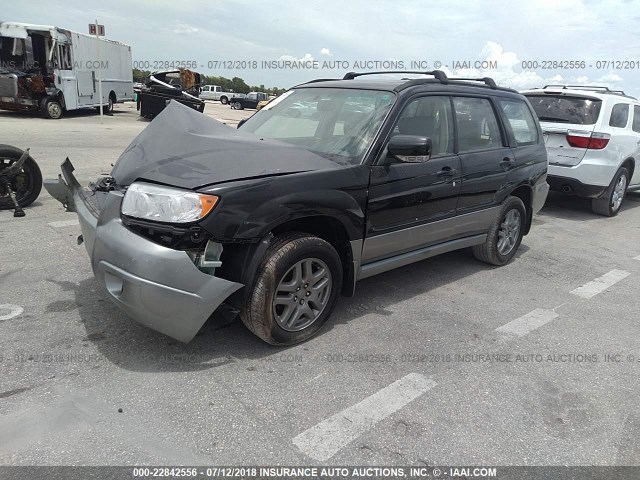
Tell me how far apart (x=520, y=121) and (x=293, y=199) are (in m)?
3.40

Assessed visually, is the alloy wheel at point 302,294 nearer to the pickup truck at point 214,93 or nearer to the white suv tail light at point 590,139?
the white suv tail light at point 590,139

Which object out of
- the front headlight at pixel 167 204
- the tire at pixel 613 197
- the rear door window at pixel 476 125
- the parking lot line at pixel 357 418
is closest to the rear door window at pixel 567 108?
the tire at pixel 613 197

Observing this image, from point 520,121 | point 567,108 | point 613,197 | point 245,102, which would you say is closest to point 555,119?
point 567,108

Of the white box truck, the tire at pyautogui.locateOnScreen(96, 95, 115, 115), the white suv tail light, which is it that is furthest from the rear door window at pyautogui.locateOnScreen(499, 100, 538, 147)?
the tire at pyautogui.locateOnScreen(96, 95, 115, 115)

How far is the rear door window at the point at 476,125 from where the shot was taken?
4391mm

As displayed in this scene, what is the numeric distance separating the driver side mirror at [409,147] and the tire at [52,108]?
1716 centimetres

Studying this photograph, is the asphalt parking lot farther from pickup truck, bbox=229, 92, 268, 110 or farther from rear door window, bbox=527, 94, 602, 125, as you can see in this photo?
pickup truck, bbox=229, 92, 268, 110

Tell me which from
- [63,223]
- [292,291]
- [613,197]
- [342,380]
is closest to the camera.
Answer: [342,380]

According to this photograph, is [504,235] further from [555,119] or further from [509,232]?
[555,119]

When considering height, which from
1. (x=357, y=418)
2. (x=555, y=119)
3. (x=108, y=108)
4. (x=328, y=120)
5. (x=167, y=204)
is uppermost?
(x=555, y=119)

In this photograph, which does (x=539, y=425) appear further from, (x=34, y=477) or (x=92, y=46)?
(x=92, y=46)

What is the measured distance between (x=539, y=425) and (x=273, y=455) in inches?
58.2

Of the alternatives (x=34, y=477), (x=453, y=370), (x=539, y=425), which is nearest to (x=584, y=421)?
(x=539, y=425)

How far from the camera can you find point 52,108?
17219mm
